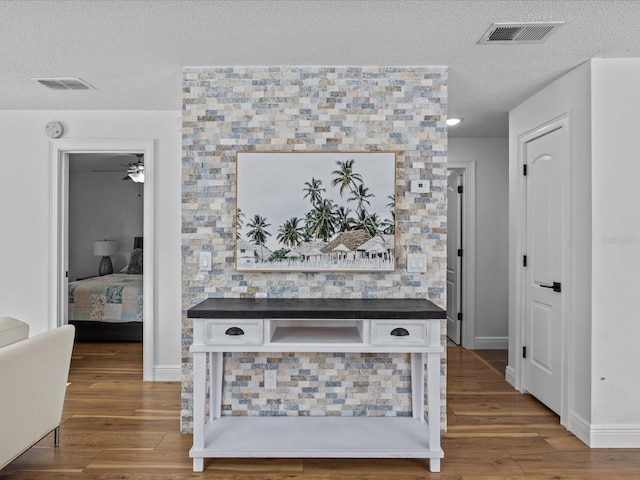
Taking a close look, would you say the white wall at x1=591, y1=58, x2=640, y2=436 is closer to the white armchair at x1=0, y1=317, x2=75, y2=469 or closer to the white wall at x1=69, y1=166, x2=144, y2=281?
the white armchair at x1=0, y1=317, x2=75, y2=469

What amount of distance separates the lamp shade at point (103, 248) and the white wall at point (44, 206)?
3.28 meters

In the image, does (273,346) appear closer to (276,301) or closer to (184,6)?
(276,301)

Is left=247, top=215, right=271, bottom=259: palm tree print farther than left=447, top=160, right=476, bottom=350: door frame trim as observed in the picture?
No

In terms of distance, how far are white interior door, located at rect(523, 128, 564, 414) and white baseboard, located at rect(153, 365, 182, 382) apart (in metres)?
2.97

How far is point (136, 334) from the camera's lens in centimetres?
546

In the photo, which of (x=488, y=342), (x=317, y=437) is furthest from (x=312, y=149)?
(x=488, y=342)

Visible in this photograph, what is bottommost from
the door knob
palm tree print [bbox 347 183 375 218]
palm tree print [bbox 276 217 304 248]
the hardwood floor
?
the hardwood floor

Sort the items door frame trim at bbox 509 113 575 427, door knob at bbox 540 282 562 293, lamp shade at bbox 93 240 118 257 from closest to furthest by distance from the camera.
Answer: door frame trim at bbox 509 113 575 427, door knob at bbox 540 282 562 293, lamp shade at bbox 93 240 118 257

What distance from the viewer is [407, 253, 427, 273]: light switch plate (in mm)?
3070

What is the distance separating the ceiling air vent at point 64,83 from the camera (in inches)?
132

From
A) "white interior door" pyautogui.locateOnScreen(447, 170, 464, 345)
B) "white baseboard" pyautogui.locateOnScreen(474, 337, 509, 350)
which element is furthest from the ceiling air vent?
"white baseboard" pyautogui.locateOnScreen(474, 337, 509, 350)

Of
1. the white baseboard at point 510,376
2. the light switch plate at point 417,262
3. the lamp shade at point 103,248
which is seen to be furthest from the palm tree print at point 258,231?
the lamp shade at point 103,248

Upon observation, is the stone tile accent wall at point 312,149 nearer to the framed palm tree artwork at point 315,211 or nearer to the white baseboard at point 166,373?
the framed palm tree artwork at point 315,211

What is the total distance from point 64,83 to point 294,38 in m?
1.89
